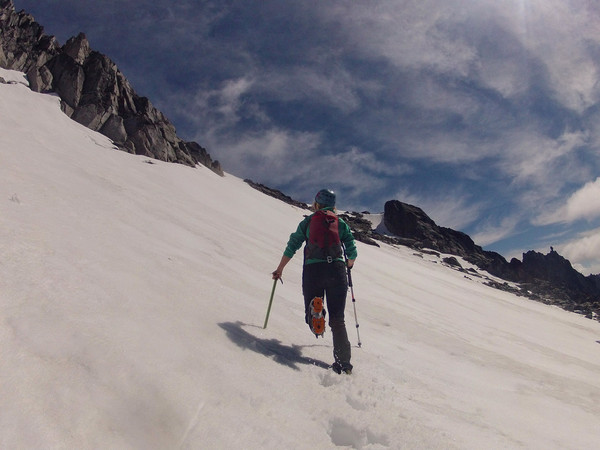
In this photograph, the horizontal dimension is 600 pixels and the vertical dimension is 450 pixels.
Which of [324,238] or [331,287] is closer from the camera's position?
[331,287]

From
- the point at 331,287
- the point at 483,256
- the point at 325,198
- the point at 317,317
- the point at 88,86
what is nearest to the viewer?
the point at 317,317

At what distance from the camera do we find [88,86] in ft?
158

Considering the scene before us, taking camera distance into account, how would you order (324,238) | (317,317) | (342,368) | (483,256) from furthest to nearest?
1. (483,256)
2. (324,238)
3. (317,317)
4. (342,368)

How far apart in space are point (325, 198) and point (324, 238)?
649mm

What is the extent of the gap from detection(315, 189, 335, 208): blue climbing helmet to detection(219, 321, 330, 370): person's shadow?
6.62ft

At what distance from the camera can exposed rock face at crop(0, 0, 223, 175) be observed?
4362 cm

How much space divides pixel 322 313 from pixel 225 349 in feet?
4.75

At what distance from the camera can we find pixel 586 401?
6039 mm

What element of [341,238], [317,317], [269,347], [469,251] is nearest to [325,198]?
[341,238]

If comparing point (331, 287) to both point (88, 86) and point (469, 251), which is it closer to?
point (88, 86)

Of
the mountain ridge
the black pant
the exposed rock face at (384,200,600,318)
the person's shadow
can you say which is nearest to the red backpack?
the black pant

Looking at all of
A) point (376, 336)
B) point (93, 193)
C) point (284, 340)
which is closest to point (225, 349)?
point (284, 340)

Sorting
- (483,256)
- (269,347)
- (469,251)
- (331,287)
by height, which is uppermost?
(469,251)

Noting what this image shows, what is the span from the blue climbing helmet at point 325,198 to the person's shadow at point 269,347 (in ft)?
6.62
